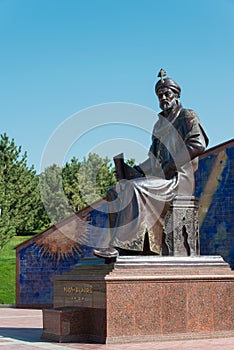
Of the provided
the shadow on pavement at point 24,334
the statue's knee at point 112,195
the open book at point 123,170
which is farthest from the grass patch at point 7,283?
the statue's knee at point 112,195

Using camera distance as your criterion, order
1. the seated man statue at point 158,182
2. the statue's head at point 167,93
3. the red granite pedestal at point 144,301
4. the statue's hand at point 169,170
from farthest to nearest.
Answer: the statue's head at point 167,93 → the statue's hand at point 169,170 → the seated man statue at point 158,182 → the red granite pedestal at point 144,301

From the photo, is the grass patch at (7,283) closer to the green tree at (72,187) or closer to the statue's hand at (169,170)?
the green tree at (72,187)

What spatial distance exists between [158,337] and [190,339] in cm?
44

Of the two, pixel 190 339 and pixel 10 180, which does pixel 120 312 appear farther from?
pixel 10 180

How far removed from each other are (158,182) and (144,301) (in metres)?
1.46

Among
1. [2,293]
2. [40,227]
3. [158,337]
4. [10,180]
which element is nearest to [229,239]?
[158,337]

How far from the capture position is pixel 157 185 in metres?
Answer: 7.93

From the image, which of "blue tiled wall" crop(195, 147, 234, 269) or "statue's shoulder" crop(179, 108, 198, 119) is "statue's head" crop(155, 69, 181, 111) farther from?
"blue tiled wall" crop(195, 147, 234, 269)

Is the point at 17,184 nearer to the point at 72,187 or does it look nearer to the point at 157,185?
the point at 72,187

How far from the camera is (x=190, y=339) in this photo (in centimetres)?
758

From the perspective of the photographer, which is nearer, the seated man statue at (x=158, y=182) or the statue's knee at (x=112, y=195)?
the seated man statue at (x=158, y=182)

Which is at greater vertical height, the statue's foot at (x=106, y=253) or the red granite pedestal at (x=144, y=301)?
the statue's foot at (x=106, y=253)

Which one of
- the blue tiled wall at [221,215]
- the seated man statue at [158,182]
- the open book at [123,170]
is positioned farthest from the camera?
the blue tiled wall at [221,215]

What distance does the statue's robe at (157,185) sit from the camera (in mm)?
7703
